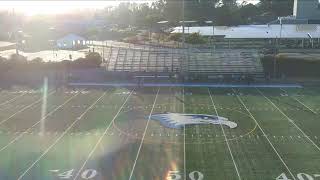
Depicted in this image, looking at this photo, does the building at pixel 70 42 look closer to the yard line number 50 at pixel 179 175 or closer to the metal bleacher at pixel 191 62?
the metal bleacher at pixel 191 62

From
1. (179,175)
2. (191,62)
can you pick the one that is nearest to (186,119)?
(179,175)

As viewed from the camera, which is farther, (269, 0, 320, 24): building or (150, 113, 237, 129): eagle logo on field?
(269, 0, 320, 24): building

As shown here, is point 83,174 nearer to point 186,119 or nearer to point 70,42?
point 186,119

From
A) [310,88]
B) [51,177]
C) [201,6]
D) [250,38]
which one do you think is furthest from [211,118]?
[201,6]

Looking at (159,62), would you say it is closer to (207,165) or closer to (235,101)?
(235,101)

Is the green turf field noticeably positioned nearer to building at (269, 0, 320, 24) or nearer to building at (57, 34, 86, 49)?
building at (57, 34, 86, 49)

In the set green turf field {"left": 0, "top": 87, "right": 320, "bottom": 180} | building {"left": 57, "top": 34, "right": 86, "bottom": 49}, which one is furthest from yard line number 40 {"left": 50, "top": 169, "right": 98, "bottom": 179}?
building {"left": 57, "top": 34, "right": 86, "bottom": 49}

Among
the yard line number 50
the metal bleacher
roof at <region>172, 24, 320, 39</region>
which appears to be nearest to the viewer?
the yard line number 50
